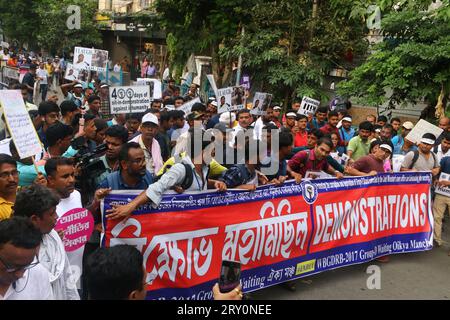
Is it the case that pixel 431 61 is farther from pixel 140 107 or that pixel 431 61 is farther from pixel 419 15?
pixel 140 107

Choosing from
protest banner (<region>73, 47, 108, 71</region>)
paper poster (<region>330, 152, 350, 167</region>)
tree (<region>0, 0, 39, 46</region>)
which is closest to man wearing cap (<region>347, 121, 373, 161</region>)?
paper poster (<region>330, 152, 350, 167</region>)

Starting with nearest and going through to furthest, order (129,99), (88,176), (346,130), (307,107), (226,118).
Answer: (88,176) → (129,99) → (346,130) → (226,118) → (307,107)

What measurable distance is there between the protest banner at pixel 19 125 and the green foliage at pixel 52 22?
1078 inches

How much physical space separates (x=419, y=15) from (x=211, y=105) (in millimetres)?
5040

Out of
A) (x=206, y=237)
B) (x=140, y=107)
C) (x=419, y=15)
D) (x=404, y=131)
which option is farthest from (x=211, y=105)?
(x=206, y=237)

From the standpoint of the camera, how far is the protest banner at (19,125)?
3867 millimetres

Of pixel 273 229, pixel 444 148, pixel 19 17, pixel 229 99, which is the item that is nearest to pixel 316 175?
pixel 273 229

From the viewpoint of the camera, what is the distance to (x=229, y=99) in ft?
29.8

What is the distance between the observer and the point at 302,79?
49.1 ft

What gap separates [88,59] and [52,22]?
→ 2106cm

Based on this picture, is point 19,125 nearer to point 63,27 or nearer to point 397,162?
point 397,162

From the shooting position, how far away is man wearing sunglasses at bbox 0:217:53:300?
7.47 ft

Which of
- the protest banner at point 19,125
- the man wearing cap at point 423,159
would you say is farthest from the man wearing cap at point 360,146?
the protest banner at point 19,125

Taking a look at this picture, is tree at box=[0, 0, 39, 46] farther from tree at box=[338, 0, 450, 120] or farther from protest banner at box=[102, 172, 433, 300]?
protest banner at box=[102, 172, 433, 300]
